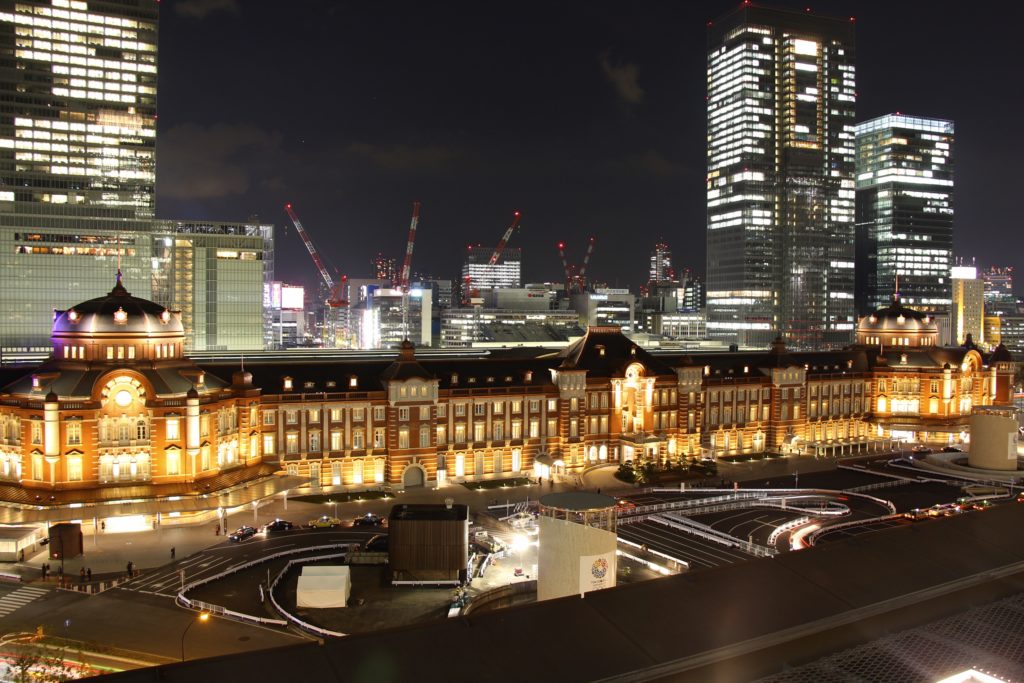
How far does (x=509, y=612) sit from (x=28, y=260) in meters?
149

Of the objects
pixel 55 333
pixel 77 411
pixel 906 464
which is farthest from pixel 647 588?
pixel 906 464

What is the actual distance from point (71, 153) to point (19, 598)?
117m

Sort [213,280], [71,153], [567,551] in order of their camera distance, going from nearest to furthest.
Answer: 1. [567,551]
2. [71,153]
3. [213,280]

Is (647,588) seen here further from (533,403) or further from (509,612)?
(533,403)

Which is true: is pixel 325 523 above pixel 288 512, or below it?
above

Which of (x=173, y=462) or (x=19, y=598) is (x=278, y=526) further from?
(x=19, y=598)

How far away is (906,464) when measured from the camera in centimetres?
9562

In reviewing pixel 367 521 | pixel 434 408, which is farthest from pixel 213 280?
pixel 367 521

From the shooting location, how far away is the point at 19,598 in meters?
51.2

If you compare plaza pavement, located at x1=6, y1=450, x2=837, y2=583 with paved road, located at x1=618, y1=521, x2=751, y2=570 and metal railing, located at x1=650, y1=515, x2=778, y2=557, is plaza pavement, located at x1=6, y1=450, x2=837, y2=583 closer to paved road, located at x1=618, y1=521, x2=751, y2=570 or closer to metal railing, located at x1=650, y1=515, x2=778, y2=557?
metal railing, located at x1=650, y1=515, x2=778, y2=557

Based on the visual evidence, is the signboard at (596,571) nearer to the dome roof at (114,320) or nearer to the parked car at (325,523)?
the parked car at (325,523)

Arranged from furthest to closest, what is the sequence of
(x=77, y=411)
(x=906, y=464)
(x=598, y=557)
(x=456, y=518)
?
(x=906, y=464)
(x=77, y=411)
(x=456, y=518)
(x=598, y=557)

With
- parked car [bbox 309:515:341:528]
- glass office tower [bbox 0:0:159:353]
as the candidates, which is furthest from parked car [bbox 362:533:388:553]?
glass office tower [bbox 0:0:159:353]

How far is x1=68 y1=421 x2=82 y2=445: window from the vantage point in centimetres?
6806
